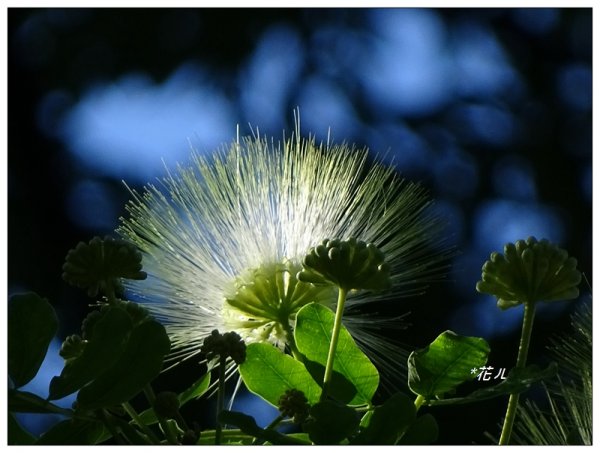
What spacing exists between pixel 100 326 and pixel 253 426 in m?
0.16

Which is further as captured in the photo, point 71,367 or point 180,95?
point 180,95

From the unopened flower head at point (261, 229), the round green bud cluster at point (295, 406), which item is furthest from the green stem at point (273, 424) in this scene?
the unopened flower head at point (261, 229)

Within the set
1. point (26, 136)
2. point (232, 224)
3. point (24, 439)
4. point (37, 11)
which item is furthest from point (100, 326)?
point (37, 11)

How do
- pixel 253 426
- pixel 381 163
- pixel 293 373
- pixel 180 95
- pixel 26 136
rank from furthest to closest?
pixel 26 136 < pixel 180 95 < pixel 381 163 < pixel 293 373 < pixel 253 426

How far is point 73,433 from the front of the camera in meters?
0.88

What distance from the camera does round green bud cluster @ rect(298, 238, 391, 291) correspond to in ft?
3.10

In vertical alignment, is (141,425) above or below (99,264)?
below

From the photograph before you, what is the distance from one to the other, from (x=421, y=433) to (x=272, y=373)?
0.22 m

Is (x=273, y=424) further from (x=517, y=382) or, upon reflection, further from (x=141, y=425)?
(x=517, y=382)

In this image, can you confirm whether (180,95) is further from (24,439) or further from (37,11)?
(24,439)

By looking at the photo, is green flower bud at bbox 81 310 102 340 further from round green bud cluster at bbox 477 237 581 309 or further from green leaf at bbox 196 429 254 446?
round green bud cluster at bbox 477 237 581 309

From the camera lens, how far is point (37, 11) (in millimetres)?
4945

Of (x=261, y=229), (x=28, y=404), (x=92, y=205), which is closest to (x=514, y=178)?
(x=92, y=205)

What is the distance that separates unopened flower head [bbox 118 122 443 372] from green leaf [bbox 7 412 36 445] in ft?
0.96
